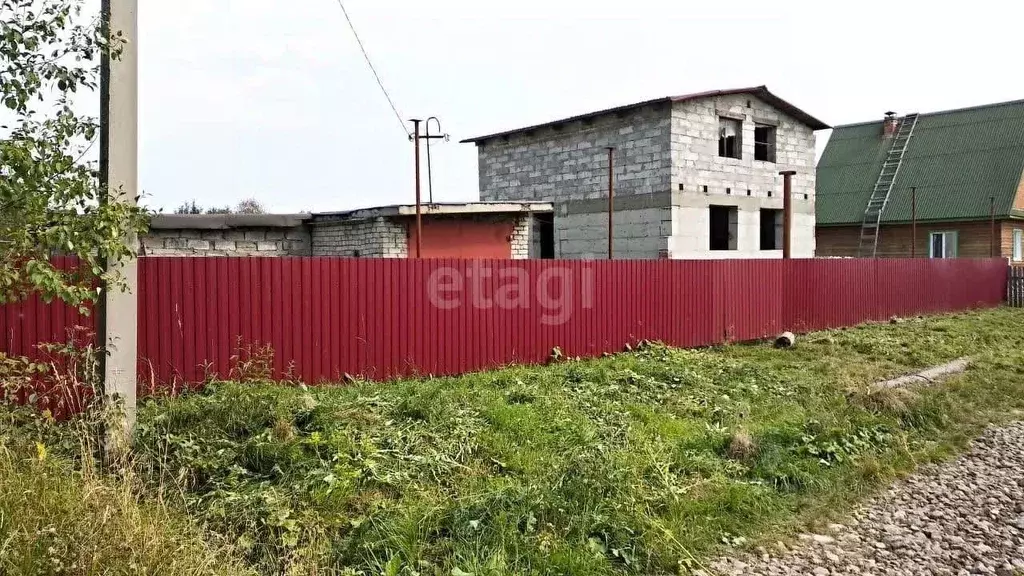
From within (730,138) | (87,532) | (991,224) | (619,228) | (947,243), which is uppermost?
(730,138)

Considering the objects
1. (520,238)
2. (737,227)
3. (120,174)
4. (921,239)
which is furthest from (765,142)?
(120,174)

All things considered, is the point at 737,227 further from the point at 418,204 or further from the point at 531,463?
the point at 531,463

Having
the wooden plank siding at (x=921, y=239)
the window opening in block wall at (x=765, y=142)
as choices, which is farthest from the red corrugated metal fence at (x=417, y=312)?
the wooden plank siding at (x=921, y=239)

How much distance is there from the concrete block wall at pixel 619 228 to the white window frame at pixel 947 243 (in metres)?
16.2

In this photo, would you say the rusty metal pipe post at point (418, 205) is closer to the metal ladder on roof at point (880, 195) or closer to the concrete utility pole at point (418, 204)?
the concrete utility pole at point (418, 204)

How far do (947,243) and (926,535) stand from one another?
1092 inches

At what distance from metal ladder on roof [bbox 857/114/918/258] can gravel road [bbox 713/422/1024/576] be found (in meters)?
25.6

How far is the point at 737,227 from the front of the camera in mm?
19672

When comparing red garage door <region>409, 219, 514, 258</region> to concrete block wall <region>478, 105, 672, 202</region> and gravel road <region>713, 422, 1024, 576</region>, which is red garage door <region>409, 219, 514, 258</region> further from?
gravel road <region>713, 422, 1024, 576</region>

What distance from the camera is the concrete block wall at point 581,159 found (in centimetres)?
1789

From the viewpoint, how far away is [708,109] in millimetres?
18484

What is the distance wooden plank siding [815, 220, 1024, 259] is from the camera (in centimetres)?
2614

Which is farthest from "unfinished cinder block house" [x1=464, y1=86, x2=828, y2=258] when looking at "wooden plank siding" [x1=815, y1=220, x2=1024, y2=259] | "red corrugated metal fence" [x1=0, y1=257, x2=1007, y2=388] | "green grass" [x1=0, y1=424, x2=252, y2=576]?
"green grass" [x1=0, y1=424, x2=252, y2=576]

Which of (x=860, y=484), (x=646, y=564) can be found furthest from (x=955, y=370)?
(x=646, y=564)
